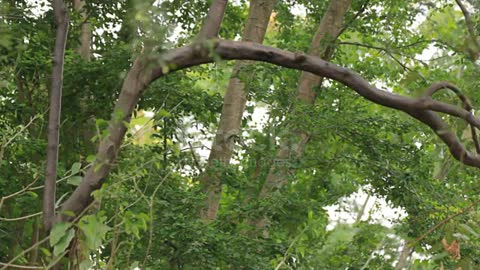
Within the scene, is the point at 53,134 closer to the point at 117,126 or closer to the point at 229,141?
the point at 117,126

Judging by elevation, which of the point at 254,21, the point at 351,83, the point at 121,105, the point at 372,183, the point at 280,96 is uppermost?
the point at 254,21

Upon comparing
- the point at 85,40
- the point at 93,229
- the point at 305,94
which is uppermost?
the point at 305,94

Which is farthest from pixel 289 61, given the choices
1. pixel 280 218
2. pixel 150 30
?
pixel 280 218

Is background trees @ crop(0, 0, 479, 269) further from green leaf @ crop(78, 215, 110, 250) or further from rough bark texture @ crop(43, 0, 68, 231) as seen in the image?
green leaf @ crop(78, 215, 110, 250)

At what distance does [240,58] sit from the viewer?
164 inches

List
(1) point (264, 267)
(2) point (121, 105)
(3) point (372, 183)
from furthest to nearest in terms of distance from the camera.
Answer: (3) point (372, 183)
(1) point (264, 267)
(2) point (121, 105)

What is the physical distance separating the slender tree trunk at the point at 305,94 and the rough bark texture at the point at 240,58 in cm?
620

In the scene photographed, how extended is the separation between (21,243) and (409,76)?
8.19m

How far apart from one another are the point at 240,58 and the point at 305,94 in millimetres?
7836

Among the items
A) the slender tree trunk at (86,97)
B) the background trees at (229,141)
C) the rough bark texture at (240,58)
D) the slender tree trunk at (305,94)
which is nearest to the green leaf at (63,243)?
the rough bark texture at (240,58)

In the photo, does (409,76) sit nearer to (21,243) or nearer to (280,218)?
(280,218)

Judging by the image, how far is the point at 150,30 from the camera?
10.5 ft

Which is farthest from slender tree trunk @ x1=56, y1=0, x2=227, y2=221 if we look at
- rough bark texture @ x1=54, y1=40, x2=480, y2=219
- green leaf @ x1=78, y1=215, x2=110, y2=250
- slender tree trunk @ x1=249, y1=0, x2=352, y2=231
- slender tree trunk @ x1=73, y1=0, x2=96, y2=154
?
slender tree trunk @ x1=73, y1=0, x2=96, y2=154

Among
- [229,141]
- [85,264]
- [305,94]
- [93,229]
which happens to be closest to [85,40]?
[229,141]
